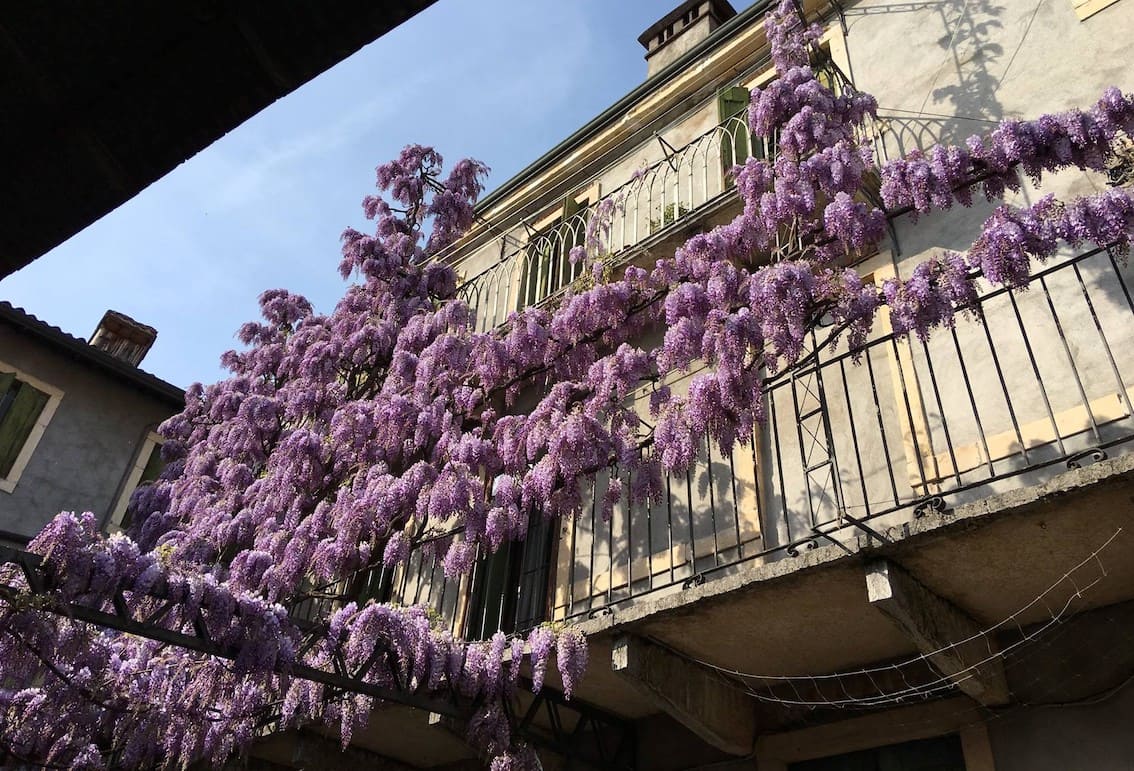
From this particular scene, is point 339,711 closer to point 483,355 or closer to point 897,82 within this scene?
point 483,355

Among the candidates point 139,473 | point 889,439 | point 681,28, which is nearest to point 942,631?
point 889,439

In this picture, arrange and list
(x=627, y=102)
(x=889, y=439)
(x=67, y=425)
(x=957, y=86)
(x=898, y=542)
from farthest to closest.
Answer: (x=67, y=425)
(x=627, y=102)
(x=957, y=86)
(x=889, y=439)
(x=898, y=542)

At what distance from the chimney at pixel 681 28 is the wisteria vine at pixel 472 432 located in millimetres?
4041

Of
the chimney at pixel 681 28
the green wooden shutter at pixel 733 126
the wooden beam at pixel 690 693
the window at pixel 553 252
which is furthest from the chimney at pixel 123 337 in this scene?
the wooden beam at pixel 690 693

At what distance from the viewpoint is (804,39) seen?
856 cm

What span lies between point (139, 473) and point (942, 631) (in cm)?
1311

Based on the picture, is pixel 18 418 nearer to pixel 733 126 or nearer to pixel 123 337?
pixel 123 337

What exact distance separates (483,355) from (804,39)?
14.6 feet

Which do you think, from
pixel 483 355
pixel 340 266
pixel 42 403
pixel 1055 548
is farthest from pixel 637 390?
pixel 42 403

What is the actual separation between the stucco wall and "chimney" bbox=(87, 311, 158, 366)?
6.66 ft

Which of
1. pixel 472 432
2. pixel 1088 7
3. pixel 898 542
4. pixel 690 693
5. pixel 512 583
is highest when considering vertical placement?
pixel 1088 7

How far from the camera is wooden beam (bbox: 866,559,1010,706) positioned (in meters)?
4.55

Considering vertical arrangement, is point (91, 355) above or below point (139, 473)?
above

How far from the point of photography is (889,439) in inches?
256
